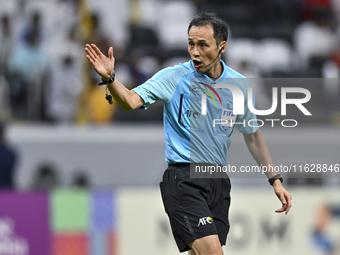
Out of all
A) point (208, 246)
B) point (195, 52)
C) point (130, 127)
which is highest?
point (195, 52)

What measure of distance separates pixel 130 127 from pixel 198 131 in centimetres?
582

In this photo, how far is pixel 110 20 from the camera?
12.1 meters

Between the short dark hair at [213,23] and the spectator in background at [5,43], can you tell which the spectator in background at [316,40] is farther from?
the short dark hair at [213,23]

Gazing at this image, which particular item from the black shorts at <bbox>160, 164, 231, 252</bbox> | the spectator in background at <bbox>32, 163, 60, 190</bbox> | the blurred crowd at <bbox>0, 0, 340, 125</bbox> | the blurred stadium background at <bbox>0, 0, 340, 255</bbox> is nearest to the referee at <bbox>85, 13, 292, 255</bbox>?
the black shorts at <bbox>160, 164, 231, 252</bbox>

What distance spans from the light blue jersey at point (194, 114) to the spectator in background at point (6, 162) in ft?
16.9

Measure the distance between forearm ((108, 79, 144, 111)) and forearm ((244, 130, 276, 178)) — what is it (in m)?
1.18

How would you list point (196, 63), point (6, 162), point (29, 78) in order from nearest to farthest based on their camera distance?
1. point (196, 63)
2. point (6, 162)
3. point (29, 78)

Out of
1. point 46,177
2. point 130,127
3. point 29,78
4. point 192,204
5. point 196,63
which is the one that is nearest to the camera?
point 192,204

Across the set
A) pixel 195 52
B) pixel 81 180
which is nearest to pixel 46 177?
pixel 81 180

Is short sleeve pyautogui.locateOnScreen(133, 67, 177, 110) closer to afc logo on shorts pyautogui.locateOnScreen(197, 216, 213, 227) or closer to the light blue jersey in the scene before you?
the light blue jersey

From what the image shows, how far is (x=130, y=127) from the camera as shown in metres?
10.5

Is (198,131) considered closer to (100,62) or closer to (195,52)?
(195,52)

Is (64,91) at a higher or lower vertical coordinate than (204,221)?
higher

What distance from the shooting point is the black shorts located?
4.48m
